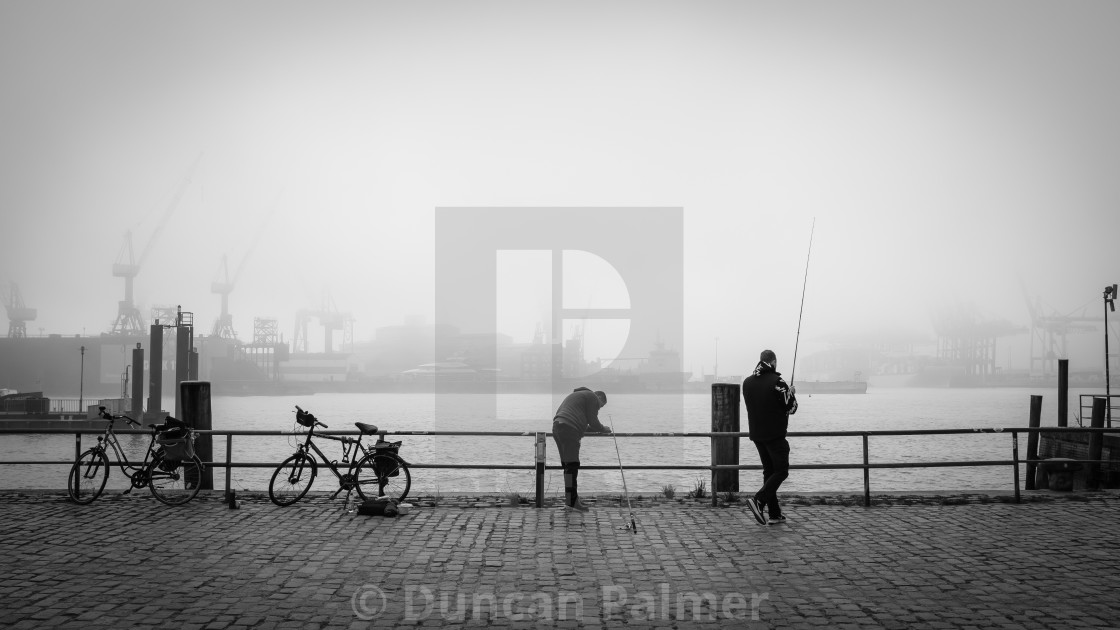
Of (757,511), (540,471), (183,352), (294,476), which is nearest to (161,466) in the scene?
(294,476)

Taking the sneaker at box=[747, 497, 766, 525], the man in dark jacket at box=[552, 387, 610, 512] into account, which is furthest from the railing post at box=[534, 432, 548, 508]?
the sneaker at box=[747, 497, 766, 525]

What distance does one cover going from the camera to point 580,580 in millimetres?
6406

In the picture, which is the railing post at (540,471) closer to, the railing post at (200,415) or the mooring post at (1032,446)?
the railing post at (200,415)

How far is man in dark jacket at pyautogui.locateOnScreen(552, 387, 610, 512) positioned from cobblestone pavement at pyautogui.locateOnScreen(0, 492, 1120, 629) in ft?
1.16

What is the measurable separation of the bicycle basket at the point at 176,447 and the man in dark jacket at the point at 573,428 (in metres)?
4.90

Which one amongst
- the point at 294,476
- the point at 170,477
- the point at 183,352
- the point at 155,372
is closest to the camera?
the point at 170,477

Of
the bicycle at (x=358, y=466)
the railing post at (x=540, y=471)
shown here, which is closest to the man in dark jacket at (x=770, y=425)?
the railing post at (x=540, y=471)

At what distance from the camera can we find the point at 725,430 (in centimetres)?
1120

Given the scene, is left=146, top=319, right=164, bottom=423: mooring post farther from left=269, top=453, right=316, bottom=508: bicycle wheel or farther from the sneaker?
the sneaker

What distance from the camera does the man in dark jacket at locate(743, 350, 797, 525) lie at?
8773 mm

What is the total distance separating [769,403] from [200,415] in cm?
787

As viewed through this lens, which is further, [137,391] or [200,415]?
[137,391]

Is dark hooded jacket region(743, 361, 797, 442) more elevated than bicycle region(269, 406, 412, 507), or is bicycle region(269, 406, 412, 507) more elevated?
dark hooded jacket region(743, 361, 797, 442)

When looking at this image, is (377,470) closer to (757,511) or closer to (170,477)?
(170,477)
